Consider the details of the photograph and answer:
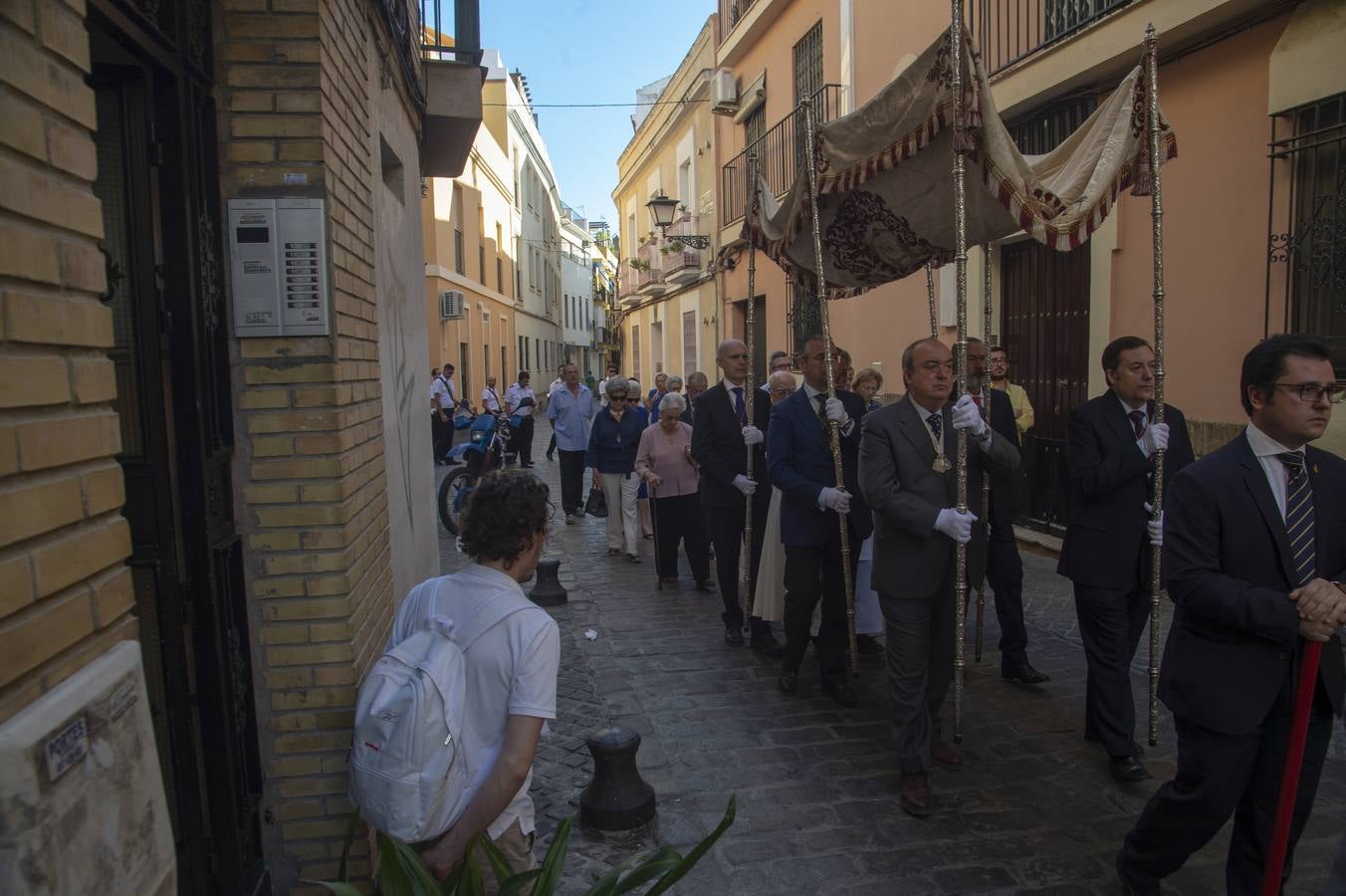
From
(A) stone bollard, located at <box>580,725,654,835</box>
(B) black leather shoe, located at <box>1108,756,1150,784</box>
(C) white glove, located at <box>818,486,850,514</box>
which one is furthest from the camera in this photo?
(C) white glove, located at <box>818,486,850,514</box>

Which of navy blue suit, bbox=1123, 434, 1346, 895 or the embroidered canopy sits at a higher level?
the embroidered canopy

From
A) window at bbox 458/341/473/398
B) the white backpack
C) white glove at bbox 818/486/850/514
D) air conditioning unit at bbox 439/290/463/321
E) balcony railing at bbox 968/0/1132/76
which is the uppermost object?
balcony railing at bbox 968/0/1132/76

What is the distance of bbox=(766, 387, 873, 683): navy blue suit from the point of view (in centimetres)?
518

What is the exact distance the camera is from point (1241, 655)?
2.74 metres

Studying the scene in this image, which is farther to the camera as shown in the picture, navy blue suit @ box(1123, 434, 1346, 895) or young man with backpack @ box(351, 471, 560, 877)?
navy blue suit @ box(1123, 434, 1346, 895)

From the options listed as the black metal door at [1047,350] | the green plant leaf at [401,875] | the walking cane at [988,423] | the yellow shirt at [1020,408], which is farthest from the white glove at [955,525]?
the black metal door at [1047,350]

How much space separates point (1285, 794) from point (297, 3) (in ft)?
12.2

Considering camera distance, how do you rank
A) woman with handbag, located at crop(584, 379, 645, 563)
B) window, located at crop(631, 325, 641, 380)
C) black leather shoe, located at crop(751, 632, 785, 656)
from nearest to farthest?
black leather shoe, located at crop(751, 632, 785, 656), woman with handbag, located at crop(584, 379, 645, 563), window, located at crop(631, 325, 641, 380)

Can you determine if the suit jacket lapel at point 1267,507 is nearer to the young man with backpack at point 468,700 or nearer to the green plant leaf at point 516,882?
the young man with backpack at point 468,700

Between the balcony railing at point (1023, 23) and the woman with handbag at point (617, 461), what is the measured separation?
186 inches

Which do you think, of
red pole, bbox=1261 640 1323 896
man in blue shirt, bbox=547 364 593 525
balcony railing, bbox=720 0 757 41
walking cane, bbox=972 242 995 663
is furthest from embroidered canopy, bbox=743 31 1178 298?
balcony railing, bbox=720 0 757 41

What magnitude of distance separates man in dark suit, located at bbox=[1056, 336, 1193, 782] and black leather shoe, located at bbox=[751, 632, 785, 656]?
2132mm

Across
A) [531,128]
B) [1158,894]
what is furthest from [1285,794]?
[531,128]

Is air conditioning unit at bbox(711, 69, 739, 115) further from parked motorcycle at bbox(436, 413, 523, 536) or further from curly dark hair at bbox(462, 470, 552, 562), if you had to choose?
curly dark hair at bbox(462, 470, 552, 562)
